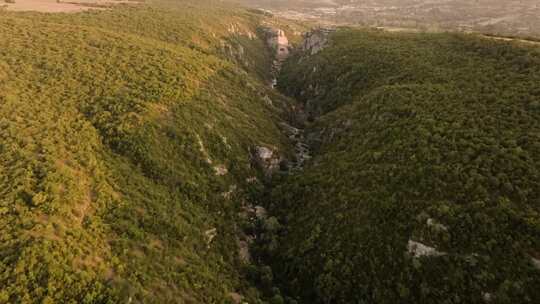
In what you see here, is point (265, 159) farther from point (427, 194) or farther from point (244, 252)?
point (427, 194)

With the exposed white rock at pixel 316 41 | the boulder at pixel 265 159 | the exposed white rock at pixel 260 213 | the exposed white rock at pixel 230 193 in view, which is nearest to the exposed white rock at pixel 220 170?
the exposed white rock at pixel 230 193

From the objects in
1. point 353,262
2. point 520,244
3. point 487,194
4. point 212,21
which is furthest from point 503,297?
point 212,21

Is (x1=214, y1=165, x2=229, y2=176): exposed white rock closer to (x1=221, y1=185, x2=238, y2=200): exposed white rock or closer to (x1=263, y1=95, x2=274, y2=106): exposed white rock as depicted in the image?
(x1=221, y1=185, x2=238, y2=200): exposed white rock

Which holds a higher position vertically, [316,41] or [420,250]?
[316,41]

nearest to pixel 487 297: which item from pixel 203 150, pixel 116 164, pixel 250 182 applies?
pixel 250 182

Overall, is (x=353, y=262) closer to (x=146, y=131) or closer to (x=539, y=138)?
(x=539, y=138)

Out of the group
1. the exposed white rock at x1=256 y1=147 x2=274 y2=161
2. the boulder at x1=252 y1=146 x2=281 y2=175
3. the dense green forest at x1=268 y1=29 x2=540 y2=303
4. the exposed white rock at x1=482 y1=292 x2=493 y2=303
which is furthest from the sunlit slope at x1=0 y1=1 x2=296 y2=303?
the exposed white rock at x1=482 y1=292 x2=493 y2=303

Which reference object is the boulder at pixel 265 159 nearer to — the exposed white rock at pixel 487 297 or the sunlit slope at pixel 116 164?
the sunlit slope at pixel 116 164
